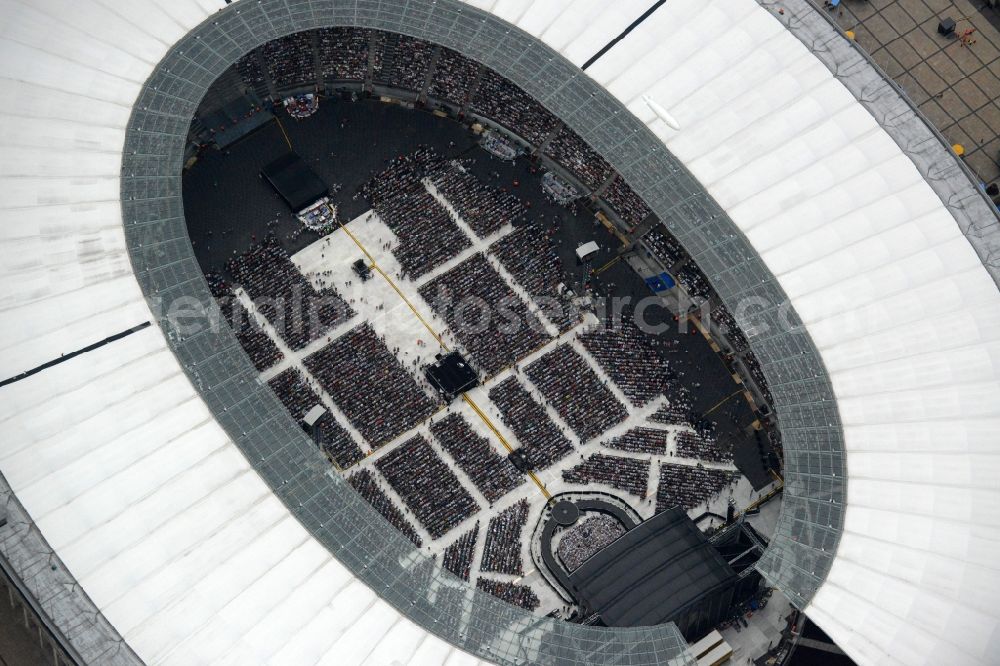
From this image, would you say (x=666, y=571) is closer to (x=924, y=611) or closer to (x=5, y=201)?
(x=924, y=611)

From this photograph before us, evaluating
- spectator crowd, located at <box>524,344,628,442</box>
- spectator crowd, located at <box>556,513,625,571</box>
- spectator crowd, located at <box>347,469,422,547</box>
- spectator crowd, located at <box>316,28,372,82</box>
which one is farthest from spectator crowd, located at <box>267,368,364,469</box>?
spectator crowd, located at <box>316,28,372,82</box>

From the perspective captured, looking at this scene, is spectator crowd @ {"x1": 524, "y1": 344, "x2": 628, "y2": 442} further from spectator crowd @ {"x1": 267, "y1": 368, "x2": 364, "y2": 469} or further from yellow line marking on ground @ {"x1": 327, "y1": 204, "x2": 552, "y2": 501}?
spectator crowd @ {"x1": 267, "y1": 368, "x2": 364, "y2": 469}

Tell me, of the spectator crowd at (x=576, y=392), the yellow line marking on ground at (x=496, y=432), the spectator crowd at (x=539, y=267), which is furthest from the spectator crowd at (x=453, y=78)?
the yellow line marking on ground at (x=496, y=432)

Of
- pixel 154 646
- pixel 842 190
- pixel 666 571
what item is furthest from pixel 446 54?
pixel 154 646

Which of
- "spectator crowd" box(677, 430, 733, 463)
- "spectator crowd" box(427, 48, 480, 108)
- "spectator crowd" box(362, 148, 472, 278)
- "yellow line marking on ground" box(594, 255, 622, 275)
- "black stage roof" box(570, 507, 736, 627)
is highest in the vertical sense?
"spectator crowd" box(427, 48, 480, 108)

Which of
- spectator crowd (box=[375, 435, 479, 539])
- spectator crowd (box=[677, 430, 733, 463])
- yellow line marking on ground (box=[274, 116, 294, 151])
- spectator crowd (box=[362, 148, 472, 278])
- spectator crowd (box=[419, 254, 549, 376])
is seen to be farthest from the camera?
yellow line marking on ground (box=[274, 116, 294, 151])

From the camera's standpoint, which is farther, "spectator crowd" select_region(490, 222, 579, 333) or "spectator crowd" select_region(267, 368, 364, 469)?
"spectator crowd" select_region(490, 222, 579, 333)

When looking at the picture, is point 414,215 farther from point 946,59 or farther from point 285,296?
point 946,59
